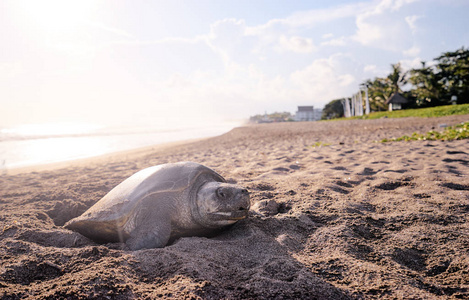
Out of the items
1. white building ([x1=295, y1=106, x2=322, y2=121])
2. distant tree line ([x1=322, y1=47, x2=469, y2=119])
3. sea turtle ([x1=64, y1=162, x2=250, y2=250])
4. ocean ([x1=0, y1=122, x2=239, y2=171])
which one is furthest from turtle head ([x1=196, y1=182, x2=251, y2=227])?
white building ([x1=295, y1=106, x2=322, y2=121])

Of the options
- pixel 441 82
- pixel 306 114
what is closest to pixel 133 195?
pixel 441 82

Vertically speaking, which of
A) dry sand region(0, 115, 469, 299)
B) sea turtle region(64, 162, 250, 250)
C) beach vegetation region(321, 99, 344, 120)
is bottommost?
dry sand region(0, 115, 469, 299)

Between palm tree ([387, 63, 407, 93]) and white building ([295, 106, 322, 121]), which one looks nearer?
palm tree ([387, 63, 407, 93])

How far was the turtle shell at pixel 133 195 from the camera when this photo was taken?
8.34ft

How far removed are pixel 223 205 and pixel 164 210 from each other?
1.94 feet

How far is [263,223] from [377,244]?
96 centimetres

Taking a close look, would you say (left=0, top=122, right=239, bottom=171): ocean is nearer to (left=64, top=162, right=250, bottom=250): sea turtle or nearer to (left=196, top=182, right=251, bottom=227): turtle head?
(left=64, top=162, right=250, bottom=250): sea turtle

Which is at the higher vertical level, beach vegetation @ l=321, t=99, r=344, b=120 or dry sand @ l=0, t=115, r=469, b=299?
beach vegetation @ l=321, t=99, r=344, b=120

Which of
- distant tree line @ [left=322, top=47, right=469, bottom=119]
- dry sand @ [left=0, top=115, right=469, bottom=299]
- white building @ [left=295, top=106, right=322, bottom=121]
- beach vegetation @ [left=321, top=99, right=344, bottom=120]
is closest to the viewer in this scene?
dry sand @ [left=0, top=115, right=469, bottom=299]

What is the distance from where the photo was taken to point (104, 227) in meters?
2.59

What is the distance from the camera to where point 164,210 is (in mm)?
2604

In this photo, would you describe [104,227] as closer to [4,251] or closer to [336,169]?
[4,251]

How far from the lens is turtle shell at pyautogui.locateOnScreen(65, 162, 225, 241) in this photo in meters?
2.54

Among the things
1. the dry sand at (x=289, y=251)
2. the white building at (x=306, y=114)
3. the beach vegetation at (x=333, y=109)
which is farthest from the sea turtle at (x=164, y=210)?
the white building at (x=306, y=114)
